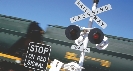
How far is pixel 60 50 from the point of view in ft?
37.9

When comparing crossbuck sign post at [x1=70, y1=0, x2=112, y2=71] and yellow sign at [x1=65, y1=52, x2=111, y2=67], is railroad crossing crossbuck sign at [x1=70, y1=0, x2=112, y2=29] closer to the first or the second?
crossbuck sign post at [x1=70, y1=0, x2=112, y2=71]

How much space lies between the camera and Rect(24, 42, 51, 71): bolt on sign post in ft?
14.5

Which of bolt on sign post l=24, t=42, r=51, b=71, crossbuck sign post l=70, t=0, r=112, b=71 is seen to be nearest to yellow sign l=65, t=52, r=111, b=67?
crossbuck sign post l=70, t=0, r=112, b=71

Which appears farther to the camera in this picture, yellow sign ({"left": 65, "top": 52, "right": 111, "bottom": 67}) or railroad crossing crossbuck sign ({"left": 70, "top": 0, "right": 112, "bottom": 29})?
yellow sign ({"left": 65, "top": 52, "right": 111, "bottom": 67})

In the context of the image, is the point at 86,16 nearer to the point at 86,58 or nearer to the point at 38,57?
the point at 38,57

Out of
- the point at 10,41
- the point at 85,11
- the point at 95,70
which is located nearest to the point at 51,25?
the point at 10,41

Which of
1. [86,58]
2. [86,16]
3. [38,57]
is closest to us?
[38,57]

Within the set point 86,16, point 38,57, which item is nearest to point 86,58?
point 86,16

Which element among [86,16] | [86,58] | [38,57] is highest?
[86,16]

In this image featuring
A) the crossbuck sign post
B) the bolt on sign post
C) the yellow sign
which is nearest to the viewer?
the bolt on sign post

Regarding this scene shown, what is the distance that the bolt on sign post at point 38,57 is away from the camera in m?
4.43

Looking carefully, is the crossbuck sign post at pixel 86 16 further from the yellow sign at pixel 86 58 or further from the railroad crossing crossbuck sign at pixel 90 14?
the yellow sign at pixel 86 58

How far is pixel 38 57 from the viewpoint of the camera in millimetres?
4512

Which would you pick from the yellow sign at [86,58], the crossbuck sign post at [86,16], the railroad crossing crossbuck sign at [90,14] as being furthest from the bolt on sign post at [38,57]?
the yellow sign at [86,58]
